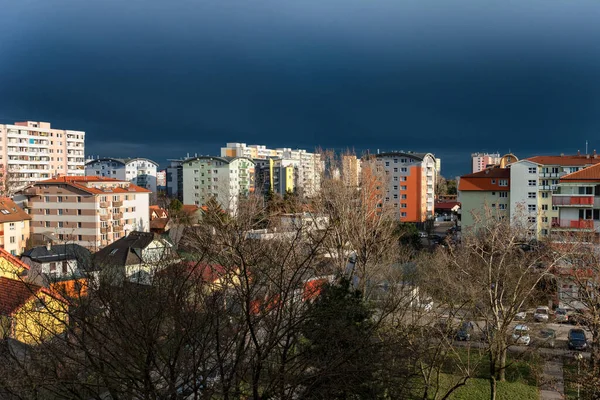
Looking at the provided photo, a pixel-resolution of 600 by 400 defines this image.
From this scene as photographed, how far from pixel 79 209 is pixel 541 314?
31.6 metres

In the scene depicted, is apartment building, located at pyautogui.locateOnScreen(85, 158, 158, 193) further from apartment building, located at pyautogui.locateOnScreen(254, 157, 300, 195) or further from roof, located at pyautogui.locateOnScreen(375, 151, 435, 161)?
roof, located at pyautogui.locateOnScreen(375, 151, 435, 161)

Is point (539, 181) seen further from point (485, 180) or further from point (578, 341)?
point (578, 341)

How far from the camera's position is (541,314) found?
712 inches

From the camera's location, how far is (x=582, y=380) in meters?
10.4

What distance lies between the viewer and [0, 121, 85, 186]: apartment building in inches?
2290

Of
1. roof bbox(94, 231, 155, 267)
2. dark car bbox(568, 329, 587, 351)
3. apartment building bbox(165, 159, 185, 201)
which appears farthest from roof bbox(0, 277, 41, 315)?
apartment building bbox(165, 159, 185, 201)

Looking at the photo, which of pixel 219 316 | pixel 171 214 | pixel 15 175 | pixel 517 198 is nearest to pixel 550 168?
pixel 517 198

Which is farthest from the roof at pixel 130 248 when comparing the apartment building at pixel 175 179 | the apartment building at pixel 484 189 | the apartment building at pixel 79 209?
the apartment building at pixel 175 179

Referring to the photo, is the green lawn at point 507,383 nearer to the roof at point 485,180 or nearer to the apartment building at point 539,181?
the apartment building at point 539,181

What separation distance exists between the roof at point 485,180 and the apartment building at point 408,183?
12.6 meters

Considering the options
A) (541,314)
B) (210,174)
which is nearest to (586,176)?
(541,314)

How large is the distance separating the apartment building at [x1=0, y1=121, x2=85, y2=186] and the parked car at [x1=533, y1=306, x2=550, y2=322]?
52320 mm

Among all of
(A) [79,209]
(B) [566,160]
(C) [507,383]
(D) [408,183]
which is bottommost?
(C) [507,383]

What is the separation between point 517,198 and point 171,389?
109 ft
